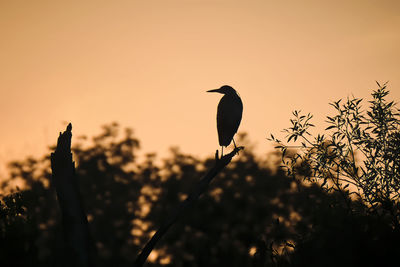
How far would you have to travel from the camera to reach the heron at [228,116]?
43.1ft

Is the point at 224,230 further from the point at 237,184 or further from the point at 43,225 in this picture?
the point at 43,225

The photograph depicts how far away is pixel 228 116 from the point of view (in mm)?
13242

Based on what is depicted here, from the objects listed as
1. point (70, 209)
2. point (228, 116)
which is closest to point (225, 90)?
point (228, 116)

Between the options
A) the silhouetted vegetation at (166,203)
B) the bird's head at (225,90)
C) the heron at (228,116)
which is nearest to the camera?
the heron at (228,116)

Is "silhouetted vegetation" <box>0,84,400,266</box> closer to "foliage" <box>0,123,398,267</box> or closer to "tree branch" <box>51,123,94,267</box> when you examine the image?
"foliage" <box>0,123,398,267</box>

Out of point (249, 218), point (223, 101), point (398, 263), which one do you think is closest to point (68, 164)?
point (223, 101)

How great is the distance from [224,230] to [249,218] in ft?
6.97

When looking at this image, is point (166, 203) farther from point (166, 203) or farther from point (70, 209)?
point (70, 209)

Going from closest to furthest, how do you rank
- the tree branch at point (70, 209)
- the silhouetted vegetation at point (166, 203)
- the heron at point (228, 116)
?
1. the tree branch at point (70, 209)
2. the heron at point (228, 116)
3. the silhouetted vegetation at point (166, 203)

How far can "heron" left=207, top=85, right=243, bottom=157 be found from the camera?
1315 centimetres

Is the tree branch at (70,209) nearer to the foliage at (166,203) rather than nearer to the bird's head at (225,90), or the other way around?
the bird's head at (225,90)

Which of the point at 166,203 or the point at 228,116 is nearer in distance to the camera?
the point at 228,116

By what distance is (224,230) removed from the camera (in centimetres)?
3656

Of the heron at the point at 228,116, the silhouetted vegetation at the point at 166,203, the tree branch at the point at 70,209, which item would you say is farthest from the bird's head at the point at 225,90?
the silhouetted vegetation at the point at 166,203
